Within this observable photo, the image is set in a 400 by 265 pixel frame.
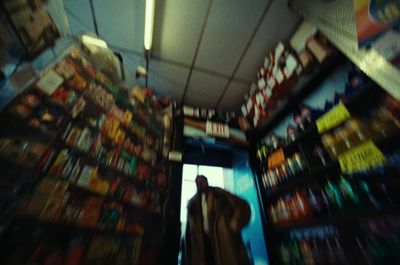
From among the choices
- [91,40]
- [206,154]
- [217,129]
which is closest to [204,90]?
[217,129]

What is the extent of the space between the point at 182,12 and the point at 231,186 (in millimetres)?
2193

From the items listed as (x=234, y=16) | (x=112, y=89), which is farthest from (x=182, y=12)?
(x=112, y=89)

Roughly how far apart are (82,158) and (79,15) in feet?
4.52

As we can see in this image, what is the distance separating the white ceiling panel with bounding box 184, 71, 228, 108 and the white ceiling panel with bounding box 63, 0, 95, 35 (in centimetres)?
114

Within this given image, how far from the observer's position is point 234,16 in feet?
5.62

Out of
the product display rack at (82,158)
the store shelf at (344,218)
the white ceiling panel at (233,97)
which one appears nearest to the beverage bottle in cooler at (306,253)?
the store shelf at (344,218)

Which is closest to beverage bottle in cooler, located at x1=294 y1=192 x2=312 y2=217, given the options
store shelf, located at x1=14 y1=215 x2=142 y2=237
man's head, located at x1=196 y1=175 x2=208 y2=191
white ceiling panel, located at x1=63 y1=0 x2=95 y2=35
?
man's head, located at x1=196 y1=175 x2=208 y2=191

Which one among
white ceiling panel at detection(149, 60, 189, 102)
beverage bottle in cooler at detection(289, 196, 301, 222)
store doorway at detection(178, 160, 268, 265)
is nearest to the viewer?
beverage bottle in cooler at detection(289, 196, 301, 222)

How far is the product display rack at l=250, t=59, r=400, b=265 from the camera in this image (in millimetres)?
1057

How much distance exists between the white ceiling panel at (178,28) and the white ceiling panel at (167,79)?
0.41 feet

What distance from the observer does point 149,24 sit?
1645 mm

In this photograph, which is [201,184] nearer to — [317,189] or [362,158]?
[317,189]

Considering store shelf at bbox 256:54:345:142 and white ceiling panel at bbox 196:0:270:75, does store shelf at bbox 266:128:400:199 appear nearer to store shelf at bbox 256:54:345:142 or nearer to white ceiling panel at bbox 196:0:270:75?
store shelf at bbox 256:54:345:142

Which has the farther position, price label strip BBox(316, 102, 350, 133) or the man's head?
the man's head
